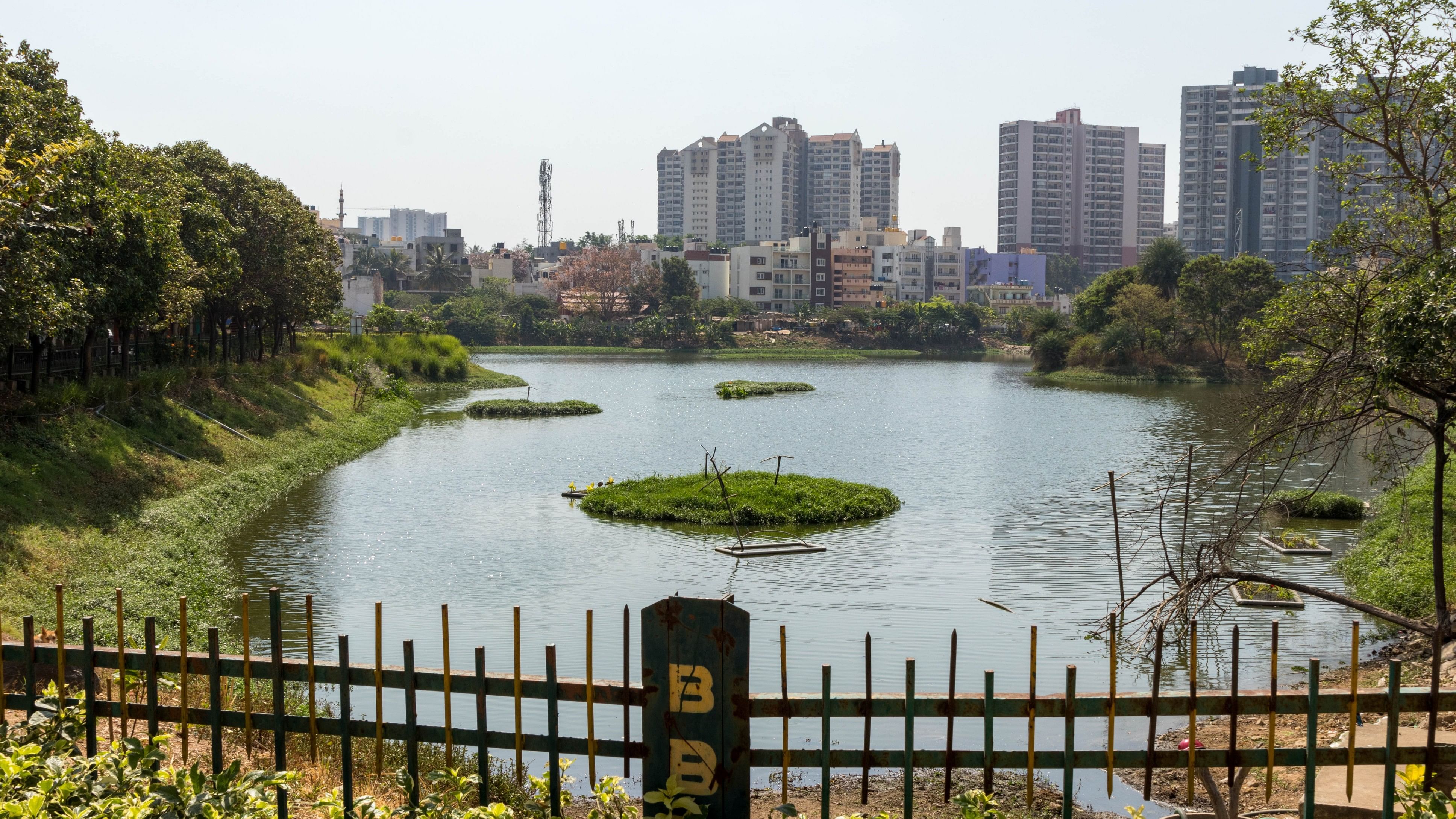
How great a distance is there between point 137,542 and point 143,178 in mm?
11468

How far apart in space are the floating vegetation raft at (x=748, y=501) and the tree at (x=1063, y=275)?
14605 cm

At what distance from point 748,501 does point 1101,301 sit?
61439 millimetres

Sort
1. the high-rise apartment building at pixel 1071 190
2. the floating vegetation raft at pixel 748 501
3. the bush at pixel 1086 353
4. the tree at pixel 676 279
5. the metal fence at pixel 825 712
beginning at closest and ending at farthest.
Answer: the metal fence at pixel 825 712 < the floating vegetation raft at pixel 748 501 < the bush at pixel 1086 353 < the tree at pixel 676 279 < the high-rise apartment building at pixel 1071 190

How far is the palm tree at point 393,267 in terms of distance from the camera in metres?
129

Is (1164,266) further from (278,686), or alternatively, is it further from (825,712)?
(278,686)

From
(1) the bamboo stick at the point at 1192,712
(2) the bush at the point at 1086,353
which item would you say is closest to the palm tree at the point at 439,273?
(2) the bush at the point at 1086,353

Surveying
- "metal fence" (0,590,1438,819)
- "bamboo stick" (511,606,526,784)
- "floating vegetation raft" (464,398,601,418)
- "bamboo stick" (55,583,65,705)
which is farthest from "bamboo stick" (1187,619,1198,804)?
"floating vegetation raft" (464,398,601,418)

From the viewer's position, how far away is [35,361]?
21766 mm

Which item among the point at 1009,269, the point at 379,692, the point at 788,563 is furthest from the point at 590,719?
the point at 1009,269

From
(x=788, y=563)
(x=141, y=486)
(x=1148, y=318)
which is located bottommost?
(x=788, y=563)

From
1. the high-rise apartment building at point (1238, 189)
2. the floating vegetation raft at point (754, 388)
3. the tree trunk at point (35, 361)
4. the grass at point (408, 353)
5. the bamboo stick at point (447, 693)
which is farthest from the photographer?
the high-rise apartment building at point (1238, 189)

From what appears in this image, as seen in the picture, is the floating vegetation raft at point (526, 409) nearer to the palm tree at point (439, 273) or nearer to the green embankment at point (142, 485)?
the green embankment at point (142, 485)

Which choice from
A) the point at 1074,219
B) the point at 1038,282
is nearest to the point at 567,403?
the point at 1038,282

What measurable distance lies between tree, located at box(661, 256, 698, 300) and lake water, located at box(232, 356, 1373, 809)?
241ft
